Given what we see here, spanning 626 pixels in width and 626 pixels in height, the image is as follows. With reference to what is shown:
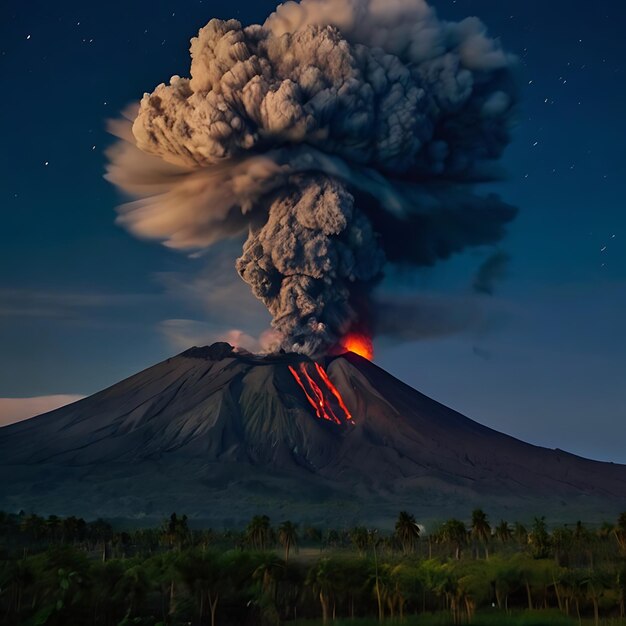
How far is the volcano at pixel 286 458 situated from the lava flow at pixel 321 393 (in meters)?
0.29

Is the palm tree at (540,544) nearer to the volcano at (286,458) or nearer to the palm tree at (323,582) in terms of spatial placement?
the palm tree at (323,582)

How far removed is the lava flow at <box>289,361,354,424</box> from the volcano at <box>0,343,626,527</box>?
0.96 feet

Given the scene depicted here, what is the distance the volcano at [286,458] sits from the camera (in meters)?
149

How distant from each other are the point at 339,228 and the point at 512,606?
88204mm

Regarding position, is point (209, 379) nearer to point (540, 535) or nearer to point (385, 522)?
point (385, 522)

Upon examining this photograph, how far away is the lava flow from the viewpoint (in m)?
185

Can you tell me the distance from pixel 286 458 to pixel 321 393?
20.4 meters

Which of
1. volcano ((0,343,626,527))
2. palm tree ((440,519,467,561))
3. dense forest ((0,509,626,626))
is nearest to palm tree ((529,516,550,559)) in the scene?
palm tree ((440,519,467,561))

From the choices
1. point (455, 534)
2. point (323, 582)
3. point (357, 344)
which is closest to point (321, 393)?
point (357, 344)

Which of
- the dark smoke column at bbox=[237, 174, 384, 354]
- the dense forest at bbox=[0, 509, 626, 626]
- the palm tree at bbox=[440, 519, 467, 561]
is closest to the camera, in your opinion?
the dense forest at bbox=[0, 509, 626, 626]

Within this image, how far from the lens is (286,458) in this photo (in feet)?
563

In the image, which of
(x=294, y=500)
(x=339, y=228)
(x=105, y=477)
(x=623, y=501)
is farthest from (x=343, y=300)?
(x=623, y=501)

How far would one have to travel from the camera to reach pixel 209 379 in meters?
195

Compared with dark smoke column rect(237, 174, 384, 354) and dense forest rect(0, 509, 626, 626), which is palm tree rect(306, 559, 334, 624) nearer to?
dense forest rect(0, 509, 626, 626)
